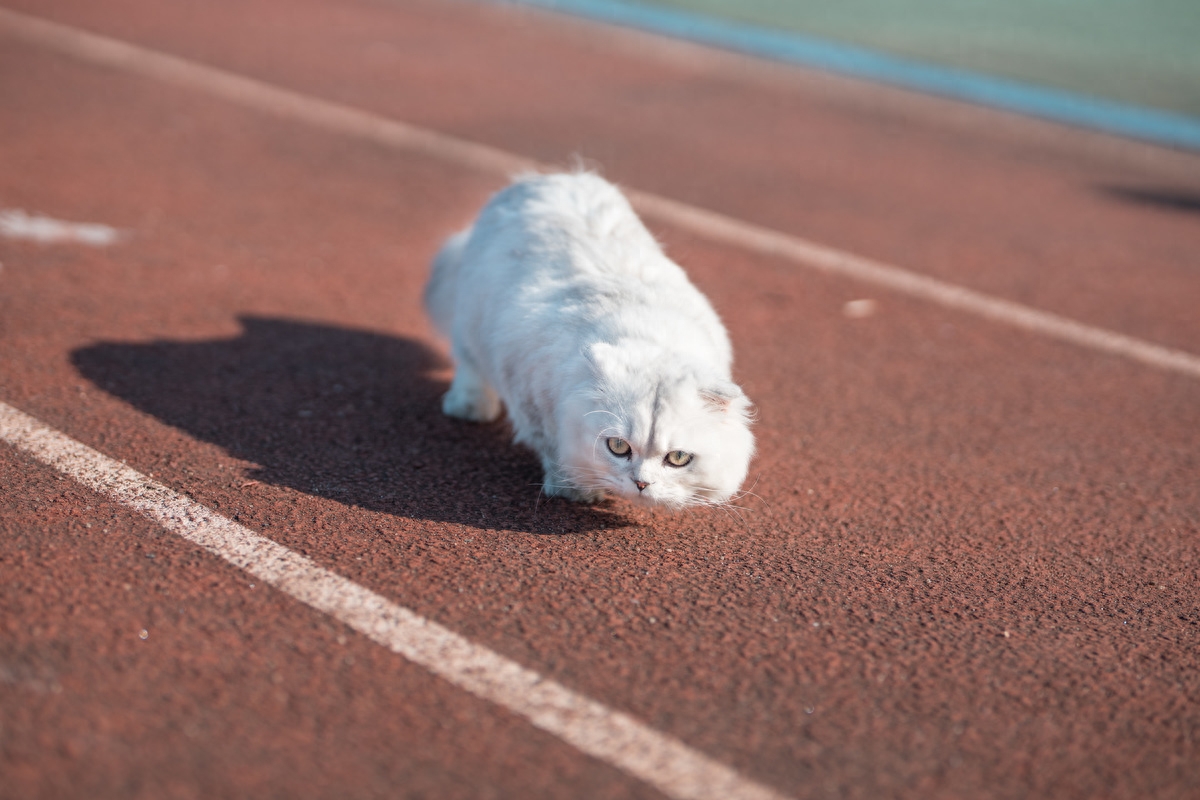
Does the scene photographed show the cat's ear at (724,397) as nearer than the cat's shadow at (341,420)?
Yes

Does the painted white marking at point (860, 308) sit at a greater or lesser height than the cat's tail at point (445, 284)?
lesser

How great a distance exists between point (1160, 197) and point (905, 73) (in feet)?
13.6

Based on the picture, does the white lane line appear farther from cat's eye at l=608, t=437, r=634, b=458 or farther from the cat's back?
cat's eye at l=608, t=437, r=634, b=458

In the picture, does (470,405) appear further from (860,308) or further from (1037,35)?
(1037,35)

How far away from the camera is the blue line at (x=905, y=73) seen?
11380 millimetres

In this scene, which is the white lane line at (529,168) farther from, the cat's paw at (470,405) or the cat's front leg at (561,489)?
the cat's front leg at (561,489)

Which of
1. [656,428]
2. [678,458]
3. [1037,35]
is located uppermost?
[1037,35]

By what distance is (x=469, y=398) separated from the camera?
188 inches

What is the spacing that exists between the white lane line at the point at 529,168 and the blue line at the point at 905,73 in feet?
17.5

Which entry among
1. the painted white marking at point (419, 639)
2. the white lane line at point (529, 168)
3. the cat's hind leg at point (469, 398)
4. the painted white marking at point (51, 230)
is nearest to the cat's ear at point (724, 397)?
the painted white marking at point (419, 639)

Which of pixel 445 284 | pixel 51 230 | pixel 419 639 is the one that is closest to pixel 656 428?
pixel 419 639

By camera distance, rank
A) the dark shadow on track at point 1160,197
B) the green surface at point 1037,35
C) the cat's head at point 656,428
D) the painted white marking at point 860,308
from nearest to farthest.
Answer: the cat's head at point 656,428
the painted white marking at point 860,308
the dark shadow on track at point 1160,197
the green surface at point 1037,35

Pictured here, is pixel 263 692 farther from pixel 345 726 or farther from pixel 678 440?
pixel 678 440

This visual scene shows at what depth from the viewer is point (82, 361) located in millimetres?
4746
